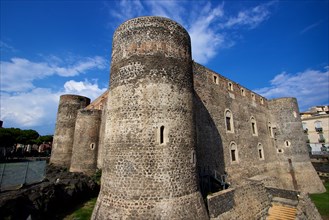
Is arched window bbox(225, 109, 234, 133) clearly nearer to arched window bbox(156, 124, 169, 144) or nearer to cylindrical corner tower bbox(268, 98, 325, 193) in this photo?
arched window bbox(156, 124, 169, 144)

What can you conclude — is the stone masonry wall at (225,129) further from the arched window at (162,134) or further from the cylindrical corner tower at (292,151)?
the arched window at (162,134)

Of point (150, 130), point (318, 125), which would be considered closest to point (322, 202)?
point (150, 130)

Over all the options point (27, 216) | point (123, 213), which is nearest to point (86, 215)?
point (27, 216)

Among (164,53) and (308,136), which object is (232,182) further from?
(308,136)

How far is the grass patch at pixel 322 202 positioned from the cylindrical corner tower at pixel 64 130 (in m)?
24.4

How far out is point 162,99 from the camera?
8.50 m

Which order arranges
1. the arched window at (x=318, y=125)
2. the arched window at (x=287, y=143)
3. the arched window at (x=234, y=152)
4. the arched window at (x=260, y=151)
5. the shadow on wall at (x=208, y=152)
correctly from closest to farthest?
the shadow on wall at (x=208, y=152), the arched window at (x=234, y=152), the arched window at (x=260, y=151), the arched window at (x=287, y=143), the arched window at (x=318, y=125)

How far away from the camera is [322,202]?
1684 centimetres

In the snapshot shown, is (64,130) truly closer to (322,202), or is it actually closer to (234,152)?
(234,152)

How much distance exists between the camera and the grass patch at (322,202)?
47.2 feet

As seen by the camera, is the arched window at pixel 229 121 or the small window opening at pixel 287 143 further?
the small window opening at pixel 287 143

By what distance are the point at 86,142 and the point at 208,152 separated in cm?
1259

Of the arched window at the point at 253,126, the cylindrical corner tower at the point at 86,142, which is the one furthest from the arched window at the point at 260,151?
the cylindrical corner tower at the point at 86,142

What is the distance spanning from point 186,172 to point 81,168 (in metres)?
14.4
